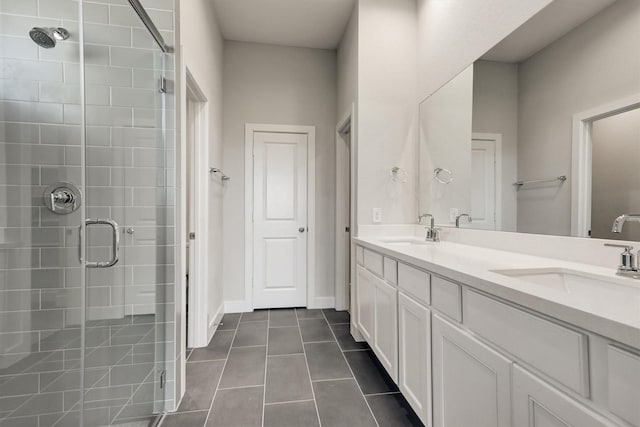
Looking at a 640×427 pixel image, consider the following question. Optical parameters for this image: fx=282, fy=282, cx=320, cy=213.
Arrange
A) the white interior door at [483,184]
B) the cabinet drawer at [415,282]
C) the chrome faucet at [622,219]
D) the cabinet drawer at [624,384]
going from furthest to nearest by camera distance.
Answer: the white interior door at [483,184] → the cabinet drawer at [415,282] → the chrome faucet at [622,219] → the cabinet drawer at [624,384]

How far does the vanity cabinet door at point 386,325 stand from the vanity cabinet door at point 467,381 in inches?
15.1

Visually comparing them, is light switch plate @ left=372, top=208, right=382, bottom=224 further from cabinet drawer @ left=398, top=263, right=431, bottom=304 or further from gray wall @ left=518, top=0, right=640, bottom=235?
gray wall @ left=518, top=0, right=640, bottom=235

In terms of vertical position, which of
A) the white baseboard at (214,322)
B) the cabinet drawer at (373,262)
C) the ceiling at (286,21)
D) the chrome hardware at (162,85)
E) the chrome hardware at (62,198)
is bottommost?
the white baseboard at (214,322)

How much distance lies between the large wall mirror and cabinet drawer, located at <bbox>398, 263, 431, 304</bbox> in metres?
0.62

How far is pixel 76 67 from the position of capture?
4.42 ft

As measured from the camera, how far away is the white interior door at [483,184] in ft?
5.37

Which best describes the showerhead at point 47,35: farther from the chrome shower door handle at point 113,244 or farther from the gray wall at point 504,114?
the gray wall at point 504,114

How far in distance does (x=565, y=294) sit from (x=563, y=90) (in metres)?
1.03

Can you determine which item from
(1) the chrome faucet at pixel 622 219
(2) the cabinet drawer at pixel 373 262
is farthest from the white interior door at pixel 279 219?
(1) the chrome faucet at pixel 622 219

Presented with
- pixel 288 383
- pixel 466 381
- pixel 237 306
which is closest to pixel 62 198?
pixel 288 383

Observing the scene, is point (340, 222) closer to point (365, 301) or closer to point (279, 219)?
point (279, 219)

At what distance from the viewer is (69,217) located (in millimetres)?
1302

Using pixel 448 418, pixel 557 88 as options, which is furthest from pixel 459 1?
pixel 448 418

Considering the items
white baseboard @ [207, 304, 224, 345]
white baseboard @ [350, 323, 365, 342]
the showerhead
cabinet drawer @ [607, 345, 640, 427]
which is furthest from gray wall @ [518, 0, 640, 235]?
white baseboard @ [207, 304, 224, 345]
